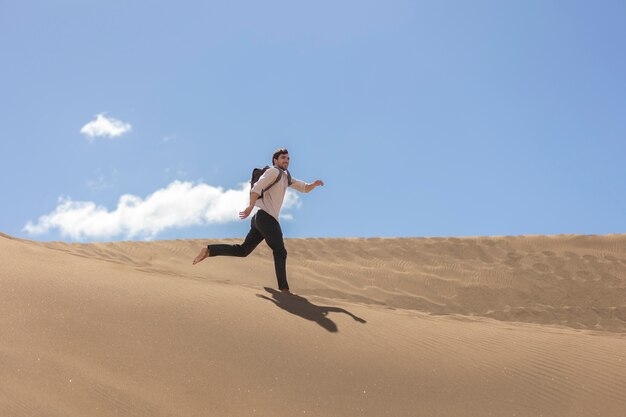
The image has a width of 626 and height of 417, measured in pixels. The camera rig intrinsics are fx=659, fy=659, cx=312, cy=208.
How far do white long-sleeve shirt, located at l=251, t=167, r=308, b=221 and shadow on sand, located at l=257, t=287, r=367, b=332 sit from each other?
0.94m

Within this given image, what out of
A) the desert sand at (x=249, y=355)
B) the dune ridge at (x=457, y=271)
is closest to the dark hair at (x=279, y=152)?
the desert sand at (x=249, y=355)

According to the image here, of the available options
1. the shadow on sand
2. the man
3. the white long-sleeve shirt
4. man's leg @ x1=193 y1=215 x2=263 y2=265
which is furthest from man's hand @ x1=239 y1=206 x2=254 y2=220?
the shadow on sand

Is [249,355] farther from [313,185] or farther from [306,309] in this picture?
[313,185]

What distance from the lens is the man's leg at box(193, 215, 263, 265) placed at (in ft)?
24.4

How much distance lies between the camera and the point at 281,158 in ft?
24.2

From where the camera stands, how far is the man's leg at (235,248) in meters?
7.43

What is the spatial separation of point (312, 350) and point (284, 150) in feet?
9.12

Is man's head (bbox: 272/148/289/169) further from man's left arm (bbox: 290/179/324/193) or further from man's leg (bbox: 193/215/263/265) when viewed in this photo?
man's leg (bbox: 193/215/263/265)

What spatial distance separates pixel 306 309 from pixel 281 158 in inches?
72.0

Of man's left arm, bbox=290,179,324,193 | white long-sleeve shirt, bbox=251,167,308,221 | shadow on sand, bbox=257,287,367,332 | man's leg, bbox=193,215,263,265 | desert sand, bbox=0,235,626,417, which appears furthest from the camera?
man's left arm, bbox=290,179,324,193

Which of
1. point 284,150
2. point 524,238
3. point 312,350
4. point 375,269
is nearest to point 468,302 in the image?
point 375,269

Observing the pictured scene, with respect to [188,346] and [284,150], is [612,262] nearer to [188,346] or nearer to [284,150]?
[284,150]

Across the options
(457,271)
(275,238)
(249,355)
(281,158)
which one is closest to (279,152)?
(281,158)

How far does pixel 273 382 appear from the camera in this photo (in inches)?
187
